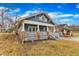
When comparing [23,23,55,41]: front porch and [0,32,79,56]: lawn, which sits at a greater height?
[23,23,55,41]: front porch

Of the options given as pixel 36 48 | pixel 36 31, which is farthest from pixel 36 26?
pixel 36 48

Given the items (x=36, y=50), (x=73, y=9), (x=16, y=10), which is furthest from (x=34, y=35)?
(x=73, y=9)

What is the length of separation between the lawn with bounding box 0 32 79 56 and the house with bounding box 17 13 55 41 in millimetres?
91

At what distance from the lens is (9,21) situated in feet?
11.0

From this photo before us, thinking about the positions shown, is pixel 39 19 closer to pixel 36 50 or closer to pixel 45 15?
pixel 45 15

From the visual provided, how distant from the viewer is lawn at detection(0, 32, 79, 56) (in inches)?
131

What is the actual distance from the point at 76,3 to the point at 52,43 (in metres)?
0.67

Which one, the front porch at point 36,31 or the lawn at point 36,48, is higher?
the front porch at point 36,31

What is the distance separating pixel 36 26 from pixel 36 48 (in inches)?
12.6

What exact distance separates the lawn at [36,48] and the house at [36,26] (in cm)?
9

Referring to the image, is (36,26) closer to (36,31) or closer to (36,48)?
(36,31)

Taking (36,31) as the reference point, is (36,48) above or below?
below

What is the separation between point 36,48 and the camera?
3.36m

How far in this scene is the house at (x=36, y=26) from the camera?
334 centimetres
